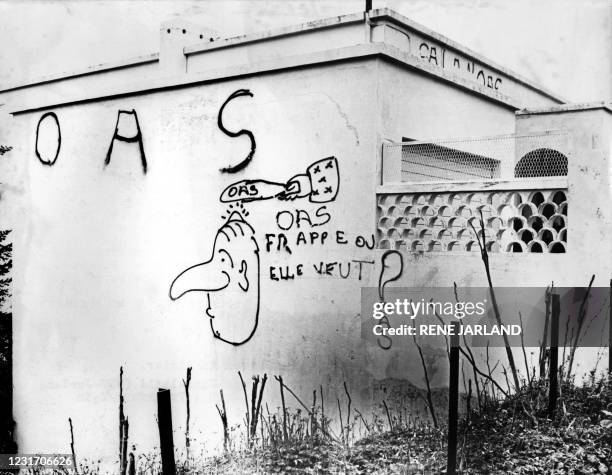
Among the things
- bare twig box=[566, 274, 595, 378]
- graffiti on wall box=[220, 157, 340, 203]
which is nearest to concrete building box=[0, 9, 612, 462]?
graffiti on wall box=[220, 157, 340, 203]

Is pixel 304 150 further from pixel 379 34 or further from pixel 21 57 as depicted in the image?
pixel 21 57

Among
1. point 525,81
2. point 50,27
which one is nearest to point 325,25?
point 525,81

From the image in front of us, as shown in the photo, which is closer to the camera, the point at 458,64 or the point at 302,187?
the point at 302,187

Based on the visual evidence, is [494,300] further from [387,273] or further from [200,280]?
[200,280]

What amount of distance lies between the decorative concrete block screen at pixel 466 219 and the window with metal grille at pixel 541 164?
1.01 feet

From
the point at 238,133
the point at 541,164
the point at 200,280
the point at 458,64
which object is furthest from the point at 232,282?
the point at 458,64

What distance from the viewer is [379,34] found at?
7.17 meters

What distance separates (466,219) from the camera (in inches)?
270

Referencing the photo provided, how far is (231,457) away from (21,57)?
6421mm

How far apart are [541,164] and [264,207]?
8.19 ft

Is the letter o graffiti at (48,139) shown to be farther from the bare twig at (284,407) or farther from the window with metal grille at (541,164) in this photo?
the window with metal grille at (541,164)

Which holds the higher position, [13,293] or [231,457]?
[13,293]

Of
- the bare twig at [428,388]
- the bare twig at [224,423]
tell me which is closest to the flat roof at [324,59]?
the bare twig at [428,388]

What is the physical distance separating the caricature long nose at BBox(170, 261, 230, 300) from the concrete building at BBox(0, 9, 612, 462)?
3 centimetres
